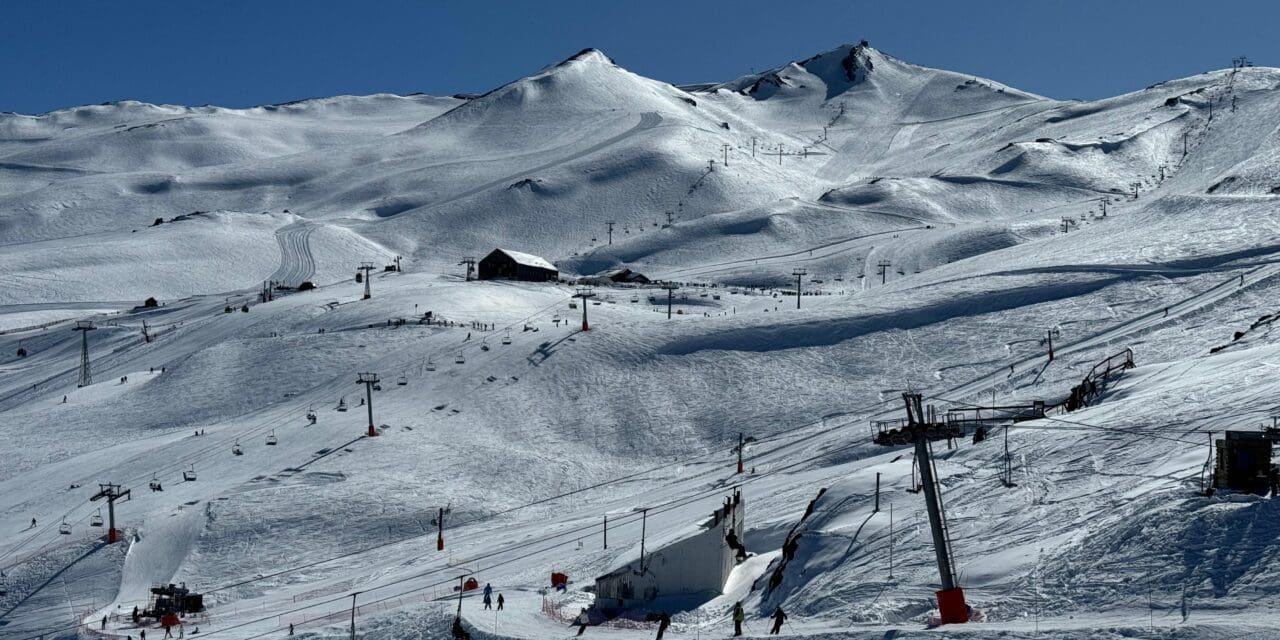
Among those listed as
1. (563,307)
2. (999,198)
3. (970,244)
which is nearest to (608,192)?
(999,198)

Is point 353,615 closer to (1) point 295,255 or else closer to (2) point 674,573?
(2) point 674,573

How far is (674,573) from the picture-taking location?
108 ft

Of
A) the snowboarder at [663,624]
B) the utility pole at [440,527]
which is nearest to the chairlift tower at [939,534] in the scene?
the snowboarder at [663,624]

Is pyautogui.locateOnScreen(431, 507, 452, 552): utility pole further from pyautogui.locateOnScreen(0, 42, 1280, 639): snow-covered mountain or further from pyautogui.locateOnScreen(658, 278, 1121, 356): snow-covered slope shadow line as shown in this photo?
pyautogui.locateOnScreen(658, 278, 1121, 356): snow-covered slope shadow line

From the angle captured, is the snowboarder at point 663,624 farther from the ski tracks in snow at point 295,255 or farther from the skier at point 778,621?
the ski tracks in snow at point 295,255

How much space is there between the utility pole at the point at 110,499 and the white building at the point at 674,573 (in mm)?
24330

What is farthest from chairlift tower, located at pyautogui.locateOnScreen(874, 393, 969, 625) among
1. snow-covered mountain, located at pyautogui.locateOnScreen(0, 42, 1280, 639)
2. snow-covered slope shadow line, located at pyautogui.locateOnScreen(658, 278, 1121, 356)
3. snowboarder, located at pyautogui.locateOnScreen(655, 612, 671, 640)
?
snow-covered slope shadow line, located at pyautogui.locateOnScreen(658, 278, 1121, 356)

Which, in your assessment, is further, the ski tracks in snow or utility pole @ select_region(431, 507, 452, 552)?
the ski tracks in snow

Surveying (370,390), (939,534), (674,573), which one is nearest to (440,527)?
(370,390)

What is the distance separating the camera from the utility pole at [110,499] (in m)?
48.5

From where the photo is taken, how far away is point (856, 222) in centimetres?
12681

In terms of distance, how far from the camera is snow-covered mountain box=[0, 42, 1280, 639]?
28938mm

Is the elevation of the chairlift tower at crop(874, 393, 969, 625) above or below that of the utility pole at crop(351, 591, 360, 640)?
above

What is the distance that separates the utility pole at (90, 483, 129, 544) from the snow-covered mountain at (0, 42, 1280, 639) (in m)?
0.63
